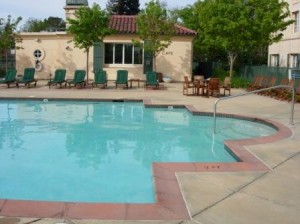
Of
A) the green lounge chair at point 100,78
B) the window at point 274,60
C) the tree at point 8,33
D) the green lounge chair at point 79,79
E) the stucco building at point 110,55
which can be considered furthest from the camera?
the window at point 274,60

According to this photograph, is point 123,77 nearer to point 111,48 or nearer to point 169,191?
point 111,48

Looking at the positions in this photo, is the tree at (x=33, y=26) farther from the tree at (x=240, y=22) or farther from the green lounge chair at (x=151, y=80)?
the green lounge chair at (x=151, y=80)

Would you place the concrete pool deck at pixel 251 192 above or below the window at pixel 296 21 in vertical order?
below

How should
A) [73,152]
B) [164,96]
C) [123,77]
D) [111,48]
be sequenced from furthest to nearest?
[111,48]
[123,77]
[164,96]
[73,152]

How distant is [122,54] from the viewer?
2572 cm

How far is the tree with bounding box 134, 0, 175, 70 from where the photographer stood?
73.2ft

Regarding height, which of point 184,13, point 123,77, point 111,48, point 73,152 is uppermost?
point 184,13

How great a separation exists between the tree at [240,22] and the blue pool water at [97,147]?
938 centimetres

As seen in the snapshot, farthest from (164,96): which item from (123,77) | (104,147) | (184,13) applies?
(184,13)

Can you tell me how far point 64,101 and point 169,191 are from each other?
12301 mm

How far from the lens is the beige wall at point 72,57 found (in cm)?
2558

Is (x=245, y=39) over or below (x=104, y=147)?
over

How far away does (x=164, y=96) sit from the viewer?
17.8m

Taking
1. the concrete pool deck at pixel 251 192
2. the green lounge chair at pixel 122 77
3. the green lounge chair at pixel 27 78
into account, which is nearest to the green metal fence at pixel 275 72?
the green lounge chair at pixel 122 77
